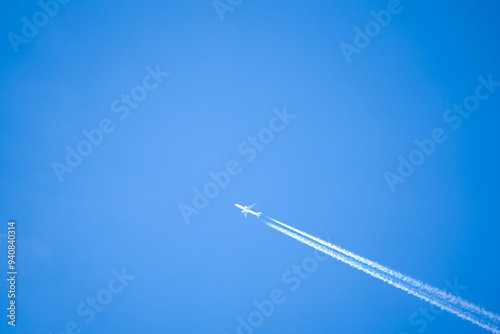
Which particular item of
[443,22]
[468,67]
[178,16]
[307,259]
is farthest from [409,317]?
[178,16]

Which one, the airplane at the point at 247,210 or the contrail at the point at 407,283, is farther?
the airplane at the point at 247,210

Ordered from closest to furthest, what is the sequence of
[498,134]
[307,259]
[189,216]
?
1. [498,134]
2. [307,259]
3. [189,216]

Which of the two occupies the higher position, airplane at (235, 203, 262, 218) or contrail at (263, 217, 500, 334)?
airplane at (235, 203, 262, 218)

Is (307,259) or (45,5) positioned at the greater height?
(45,5)

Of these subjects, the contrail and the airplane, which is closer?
the contrail

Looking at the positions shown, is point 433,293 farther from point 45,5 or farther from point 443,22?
point 45,5

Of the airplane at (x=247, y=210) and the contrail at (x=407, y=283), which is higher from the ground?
the airplane at (x=247, y=210)

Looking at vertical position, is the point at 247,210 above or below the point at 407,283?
above

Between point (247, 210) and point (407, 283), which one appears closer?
point (407, 283)
